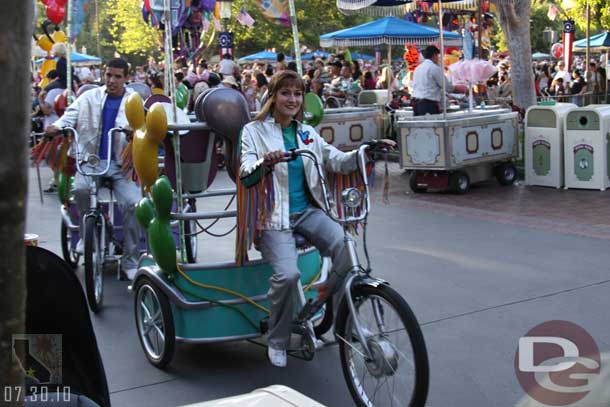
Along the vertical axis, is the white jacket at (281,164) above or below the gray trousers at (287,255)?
above

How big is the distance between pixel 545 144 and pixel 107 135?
6250 mm

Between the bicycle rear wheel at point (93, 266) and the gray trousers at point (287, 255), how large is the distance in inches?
84.5

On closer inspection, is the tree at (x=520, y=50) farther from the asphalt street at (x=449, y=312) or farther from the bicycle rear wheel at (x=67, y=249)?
the bicycle rear wheel at (x=67, y=249)

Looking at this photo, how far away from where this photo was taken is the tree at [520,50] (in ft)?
46.2

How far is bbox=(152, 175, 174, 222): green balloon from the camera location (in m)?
5.02

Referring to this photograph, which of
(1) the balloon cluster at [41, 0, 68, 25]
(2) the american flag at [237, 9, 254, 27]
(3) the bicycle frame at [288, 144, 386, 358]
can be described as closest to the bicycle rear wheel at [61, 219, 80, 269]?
(3) the bicycle frame at [288, 144, 386, 358]

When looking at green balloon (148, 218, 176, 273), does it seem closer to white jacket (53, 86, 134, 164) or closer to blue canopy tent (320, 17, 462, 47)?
white jacket (53, 86, 134, 164)

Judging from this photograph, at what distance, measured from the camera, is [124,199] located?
6.96 metres

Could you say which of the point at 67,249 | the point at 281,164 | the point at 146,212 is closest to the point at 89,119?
the point at 67,249

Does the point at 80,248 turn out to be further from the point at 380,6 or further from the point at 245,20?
the point at 245,20

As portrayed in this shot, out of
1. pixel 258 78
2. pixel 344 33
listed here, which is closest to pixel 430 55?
pixel 258 78

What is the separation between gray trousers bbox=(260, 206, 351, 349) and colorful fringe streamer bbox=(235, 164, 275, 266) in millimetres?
71

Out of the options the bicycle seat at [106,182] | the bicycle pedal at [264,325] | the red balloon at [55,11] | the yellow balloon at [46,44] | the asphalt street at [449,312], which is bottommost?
the asphalt street at [449,312]

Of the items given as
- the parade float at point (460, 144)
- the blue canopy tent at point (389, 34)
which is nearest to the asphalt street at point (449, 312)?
the parade float at point (460, 144)
